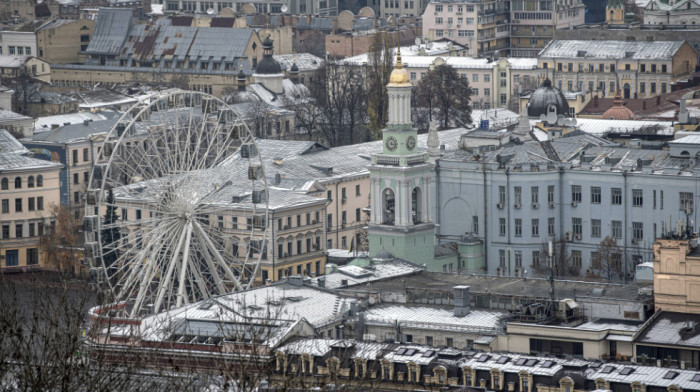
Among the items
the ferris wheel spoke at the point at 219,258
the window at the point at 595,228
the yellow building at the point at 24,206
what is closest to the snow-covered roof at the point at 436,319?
the ferris wheel spoke at the point at 219,258

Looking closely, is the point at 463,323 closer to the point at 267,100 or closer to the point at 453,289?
the point at 453,289

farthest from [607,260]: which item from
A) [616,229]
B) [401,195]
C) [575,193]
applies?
[401,195]

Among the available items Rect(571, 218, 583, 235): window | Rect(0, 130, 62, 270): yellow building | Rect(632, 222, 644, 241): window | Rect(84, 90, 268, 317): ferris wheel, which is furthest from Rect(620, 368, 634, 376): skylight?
Rect(0, 130, 62, 270): yellow building

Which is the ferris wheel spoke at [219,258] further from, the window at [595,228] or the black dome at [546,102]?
the black dome at [546,102]

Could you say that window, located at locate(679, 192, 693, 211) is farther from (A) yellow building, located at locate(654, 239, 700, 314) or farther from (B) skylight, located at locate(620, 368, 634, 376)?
(B) skylight, located at locate(620, 368, 634, 376)

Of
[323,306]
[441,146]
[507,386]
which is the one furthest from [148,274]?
[441,146]
